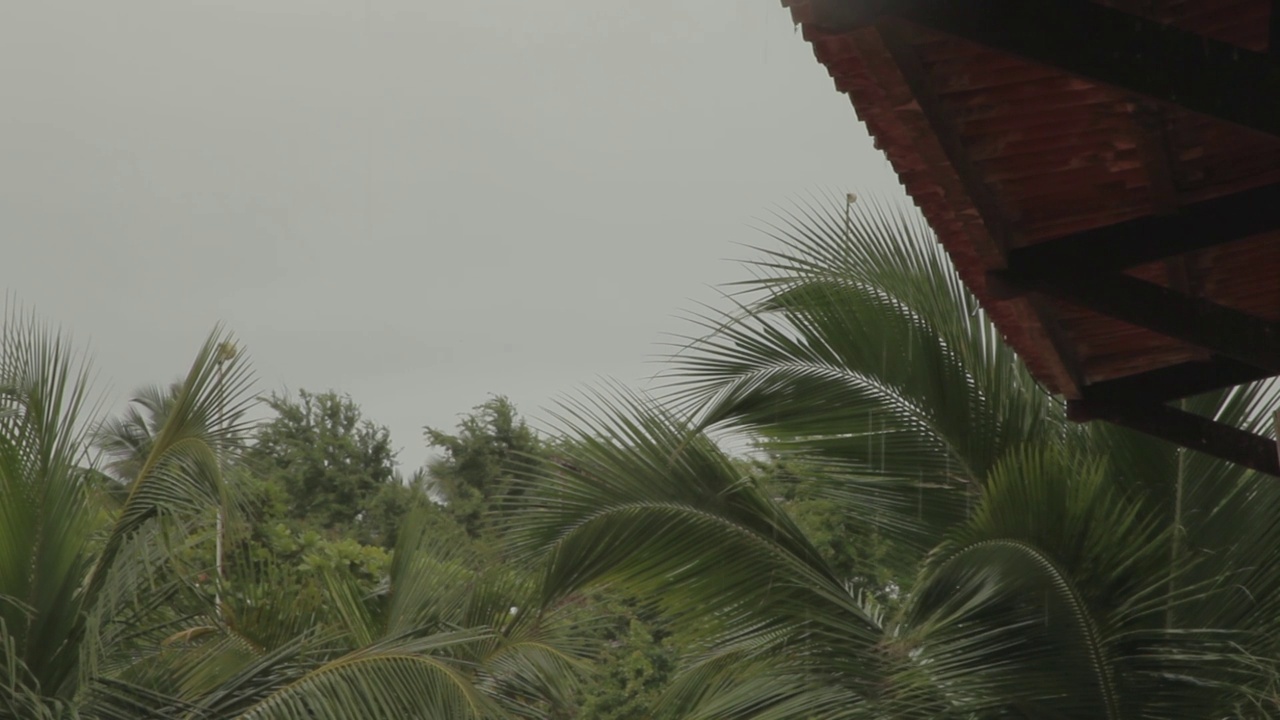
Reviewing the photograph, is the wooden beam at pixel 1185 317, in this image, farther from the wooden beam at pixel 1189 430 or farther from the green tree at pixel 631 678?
the green tree at pixel 631 678

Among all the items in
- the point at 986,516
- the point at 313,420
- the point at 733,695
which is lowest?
the point at 733,695

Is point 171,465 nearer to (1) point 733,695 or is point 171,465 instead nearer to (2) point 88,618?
(2) point 88,618

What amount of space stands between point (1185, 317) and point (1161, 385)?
1053 mm

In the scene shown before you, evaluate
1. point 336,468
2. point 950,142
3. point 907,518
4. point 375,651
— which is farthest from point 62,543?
point 336,468

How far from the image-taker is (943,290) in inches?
277

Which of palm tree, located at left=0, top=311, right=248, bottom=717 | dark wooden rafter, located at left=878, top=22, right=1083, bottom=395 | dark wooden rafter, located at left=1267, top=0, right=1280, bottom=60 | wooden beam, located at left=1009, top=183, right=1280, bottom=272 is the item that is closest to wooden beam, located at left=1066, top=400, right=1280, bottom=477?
dark wooden rafter, located at left=878, top=22, right=1083, bottom=395

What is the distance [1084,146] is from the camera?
2.66 m

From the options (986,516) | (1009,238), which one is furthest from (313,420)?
(1009,238)

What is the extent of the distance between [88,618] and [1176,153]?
415cm

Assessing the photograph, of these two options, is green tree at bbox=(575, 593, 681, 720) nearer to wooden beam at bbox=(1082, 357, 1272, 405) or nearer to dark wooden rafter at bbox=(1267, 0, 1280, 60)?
wooden beam at bbox=(1082, 357, 1272, 405)

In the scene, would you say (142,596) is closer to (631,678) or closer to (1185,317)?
(1185,317)

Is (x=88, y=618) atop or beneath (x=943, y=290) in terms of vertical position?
beneath

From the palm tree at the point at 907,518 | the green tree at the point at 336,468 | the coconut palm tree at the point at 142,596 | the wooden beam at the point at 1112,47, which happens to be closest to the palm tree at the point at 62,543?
the coconut palm tree at the point at 142,596

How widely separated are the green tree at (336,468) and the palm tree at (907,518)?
70.3 ft
